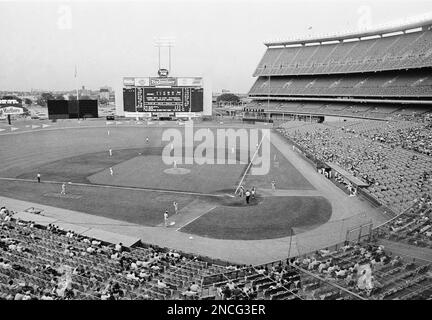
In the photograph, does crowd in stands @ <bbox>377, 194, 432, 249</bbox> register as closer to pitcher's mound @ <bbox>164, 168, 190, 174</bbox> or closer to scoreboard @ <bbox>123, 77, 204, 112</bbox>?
pitcher's mound @ <bbox>164, 168, 190, 174</bbox>

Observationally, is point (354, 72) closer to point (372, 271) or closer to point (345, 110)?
point (345, 110)

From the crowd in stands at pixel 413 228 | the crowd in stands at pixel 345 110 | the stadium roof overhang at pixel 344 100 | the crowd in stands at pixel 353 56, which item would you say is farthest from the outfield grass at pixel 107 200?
the crowd in stands at pixel 353 56

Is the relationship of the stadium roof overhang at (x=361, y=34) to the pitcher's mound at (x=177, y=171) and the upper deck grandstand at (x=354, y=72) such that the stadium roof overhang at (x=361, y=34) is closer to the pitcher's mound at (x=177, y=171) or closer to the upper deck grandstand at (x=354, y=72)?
the upper deck grandstand at (x=354, y=72)

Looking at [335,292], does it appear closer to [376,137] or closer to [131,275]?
[131,275]

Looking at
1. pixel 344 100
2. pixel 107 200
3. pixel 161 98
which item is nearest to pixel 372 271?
pixel 107 200

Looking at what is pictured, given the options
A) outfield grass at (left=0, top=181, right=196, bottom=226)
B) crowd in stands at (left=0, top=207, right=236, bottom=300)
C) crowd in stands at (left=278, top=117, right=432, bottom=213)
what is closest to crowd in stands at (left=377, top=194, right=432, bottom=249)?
crowd in stands at (left=278, top=117, right=432, bottom=213)

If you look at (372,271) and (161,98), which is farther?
(161,98)

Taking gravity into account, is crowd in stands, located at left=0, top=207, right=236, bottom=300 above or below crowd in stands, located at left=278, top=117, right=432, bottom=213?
below

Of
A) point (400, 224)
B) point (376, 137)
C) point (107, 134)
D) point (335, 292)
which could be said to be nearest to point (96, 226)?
point (335, 292)
